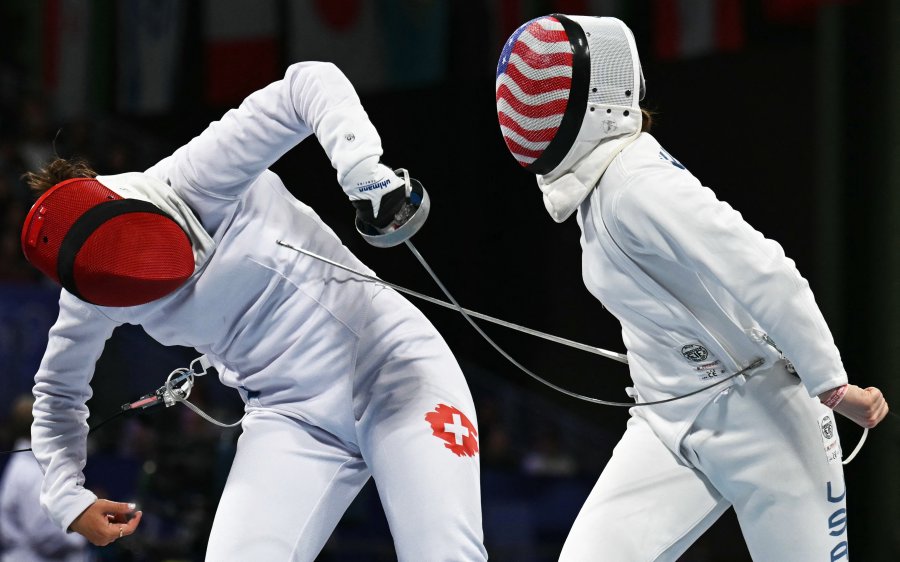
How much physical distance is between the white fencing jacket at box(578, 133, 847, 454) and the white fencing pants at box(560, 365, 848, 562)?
5 cm

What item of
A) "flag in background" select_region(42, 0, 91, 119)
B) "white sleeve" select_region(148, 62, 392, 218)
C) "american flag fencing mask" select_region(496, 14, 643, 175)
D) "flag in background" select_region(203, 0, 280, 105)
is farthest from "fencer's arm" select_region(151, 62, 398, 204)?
"flag in background" select_region(42, 0, 91, 119)

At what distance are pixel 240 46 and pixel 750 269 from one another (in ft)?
21.8

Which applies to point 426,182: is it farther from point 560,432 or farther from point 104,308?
point 104,308

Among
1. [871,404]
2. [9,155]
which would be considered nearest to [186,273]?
[871,404]

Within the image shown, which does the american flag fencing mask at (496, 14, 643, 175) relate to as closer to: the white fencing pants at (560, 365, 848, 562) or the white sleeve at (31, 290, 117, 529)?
the white fencing pants at (560, 365, 848, 562)

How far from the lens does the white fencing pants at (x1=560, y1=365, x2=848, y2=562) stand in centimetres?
186

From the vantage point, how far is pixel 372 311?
2055 millimetres

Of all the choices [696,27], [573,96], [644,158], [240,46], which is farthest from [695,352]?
[240,46]

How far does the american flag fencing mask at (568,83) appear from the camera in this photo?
1878 millimetres

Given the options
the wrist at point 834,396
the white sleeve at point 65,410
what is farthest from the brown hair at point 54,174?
the wrist at point 834,396

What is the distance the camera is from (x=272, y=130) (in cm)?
189

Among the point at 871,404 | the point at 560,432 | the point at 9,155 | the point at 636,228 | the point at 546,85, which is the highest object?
the point at 546,85

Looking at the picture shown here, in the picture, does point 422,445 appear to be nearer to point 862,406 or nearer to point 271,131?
point 271,131

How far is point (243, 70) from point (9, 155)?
187 cm
